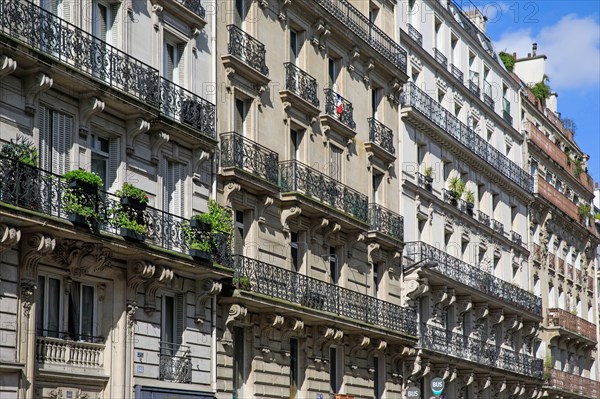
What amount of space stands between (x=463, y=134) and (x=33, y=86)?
98.4 ft

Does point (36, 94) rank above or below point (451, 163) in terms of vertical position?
below

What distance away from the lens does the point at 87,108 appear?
2608 centimetres

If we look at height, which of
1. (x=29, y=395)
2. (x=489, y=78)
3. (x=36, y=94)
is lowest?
(x=29, y=395)

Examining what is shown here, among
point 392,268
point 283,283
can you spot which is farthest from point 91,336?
point 392,268

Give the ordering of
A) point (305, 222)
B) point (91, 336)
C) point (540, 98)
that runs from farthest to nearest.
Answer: point (540, 98) → point (305, 222) → point (91, 336)

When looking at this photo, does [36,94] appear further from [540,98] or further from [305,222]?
[540,98]

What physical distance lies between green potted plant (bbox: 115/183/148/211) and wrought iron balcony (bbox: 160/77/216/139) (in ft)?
10.1

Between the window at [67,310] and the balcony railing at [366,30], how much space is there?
49.7 ft

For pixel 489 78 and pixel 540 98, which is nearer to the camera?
pixel 489 78

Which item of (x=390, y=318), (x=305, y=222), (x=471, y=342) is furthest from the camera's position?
(x=471, y=342)

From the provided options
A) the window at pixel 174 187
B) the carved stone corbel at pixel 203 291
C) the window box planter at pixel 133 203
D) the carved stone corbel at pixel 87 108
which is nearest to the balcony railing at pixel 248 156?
the window at pixel 174 187

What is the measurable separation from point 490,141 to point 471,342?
11.2m

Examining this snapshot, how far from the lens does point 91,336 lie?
26.3m

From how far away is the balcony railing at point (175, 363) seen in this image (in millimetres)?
28641
